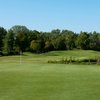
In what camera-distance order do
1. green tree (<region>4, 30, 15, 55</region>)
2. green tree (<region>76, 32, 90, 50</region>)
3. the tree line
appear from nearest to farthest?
green tree (<region>4, 30, 15, 55</region>) → the tree line → green tree (<region>76, 32, 90, 50</region>)

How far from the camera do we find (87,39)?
11925 centimetres

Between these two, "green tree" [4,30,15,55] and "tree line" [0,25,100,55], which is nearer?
"green tree" [4,30,15,55]

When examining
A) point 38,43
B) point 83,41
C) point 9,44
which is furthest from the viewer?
point 83,41

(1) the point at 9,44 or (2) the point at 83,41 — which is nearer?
(1) the point at 9,44

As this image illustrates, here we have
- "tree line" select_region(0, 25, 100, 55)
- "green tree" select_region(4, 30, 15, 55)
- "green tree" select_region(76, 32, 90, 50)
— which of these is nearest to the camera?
"green tree" select_region(4, 30, 15, 55)

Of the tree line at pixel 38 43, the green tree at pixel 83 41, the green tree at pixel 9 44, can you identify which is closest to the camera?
the green tree at pixel 9 44

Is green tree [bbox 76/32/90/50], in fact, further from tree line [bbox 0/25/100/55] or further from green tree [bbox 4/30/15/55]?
green tree [bbox 4/30/15/55]

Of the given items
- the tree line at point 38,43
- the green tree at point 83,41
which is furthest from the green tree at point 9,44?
the green tree at point 83,41

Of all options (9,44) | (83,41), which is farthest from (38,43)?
(83,41)

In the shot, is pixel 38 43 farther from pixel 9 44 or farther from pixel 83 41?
pixel 83 41

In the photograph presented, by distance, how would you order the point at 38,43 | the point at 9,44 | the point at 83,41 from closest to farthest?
1. the point at 9,44
2. the point at 38,43
3. the point at 83,41

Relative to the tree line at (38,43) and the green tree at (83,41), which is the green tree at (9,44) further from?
the green tree at (83,41)

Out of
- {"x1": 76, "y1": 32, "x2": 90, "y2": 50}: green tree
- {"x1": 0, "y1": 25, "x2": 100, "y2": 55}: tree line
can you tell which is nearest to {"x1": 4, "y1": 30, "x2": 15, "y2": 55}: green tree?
{"x1": 0, "y1": 25, "x2": 100, "y2": 55}: tree line

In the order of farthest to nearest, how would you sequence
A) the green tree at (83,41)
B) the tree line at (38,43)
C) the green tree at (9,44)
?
1. the green tree at (83,41)
2. the tree line at (38,43)
3. the green tree at (9,44)
